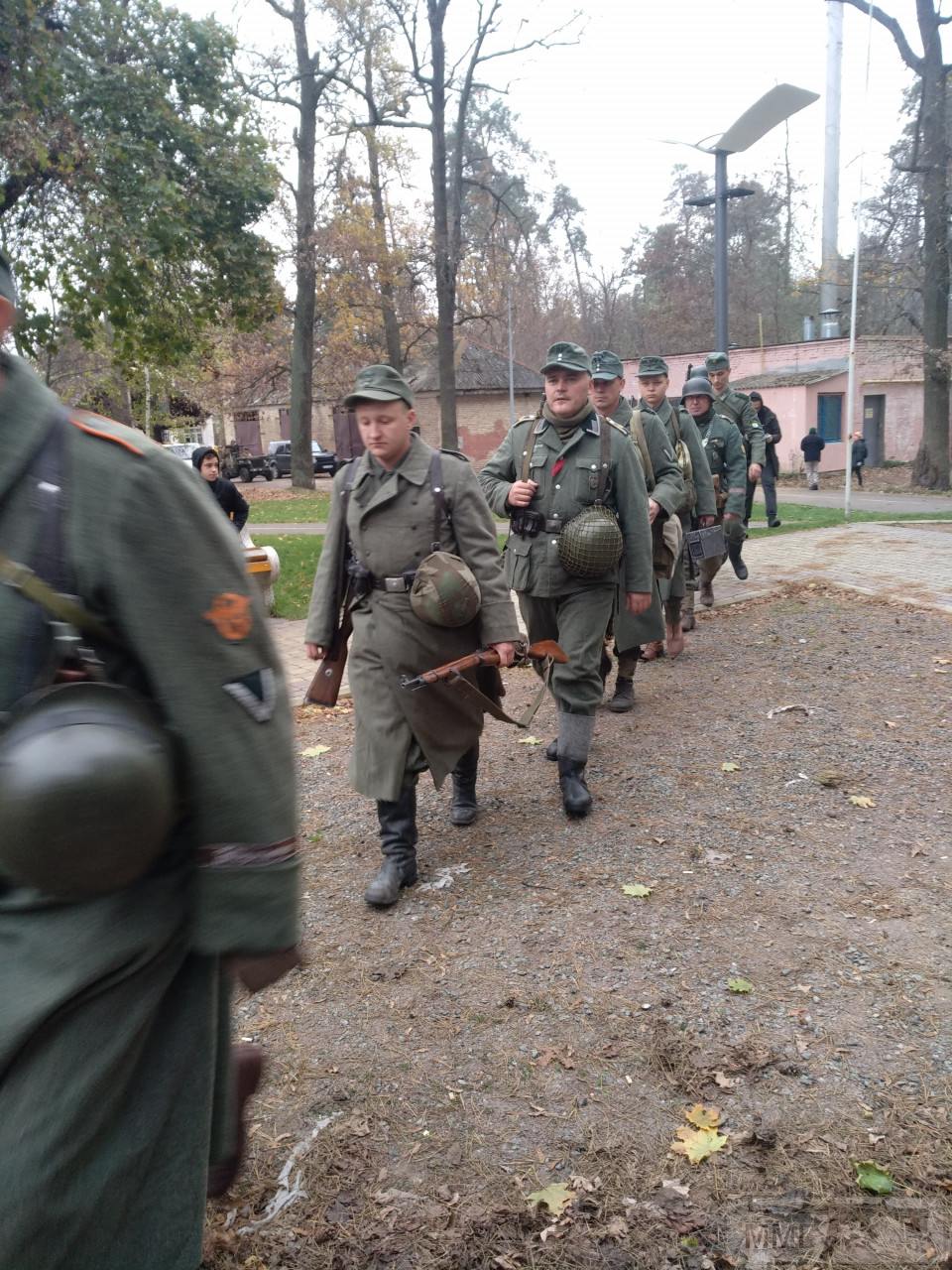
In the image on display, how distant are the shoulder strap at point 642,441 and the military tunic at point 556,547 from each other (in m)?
1.29

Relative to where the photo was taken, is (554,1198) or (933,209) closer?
(554,1198)

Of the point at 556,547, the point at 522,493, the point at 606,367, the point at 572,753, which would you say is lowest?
the point at 572,753

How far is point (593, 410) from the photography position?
5.33 meters

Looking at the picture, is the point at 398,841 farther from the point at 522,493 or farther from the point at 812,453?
the point at 812,453

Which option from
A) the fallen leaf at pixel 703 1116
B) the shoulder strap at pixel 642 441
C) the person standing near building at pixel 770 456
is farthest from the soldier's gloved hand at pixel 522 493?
the person standing near building at pixel 770 456

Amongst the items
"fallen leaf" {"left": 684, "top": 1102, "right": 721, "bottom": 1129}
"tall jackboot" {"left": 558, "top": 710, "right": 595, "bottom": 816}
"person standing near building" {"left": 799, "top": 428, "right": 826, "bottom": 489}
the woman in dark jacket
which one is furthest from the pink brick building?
"fallen leaf" {"left": 684, "top": 1102, "right": 721, "bottom": 1129}

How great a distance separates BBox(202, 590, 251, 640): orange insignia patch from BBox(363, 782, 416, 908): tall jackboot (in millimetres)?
2759

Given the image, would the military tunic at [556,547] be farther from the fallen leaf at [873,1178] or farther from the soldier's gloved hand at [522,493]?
the fallen leaf at [873,1178]

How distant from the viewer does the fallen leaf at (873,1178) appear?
2.59 metres

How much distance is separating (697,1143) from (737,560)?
333 inches

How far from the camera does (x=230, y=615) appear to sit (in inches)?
61.3

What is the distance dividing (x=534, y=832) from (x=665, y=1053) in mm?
1842

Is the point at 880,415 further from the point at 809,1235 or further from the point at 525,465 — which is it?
the point at 809,1235

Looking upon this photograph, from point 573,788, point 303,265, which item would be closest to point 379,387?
point 573,788
